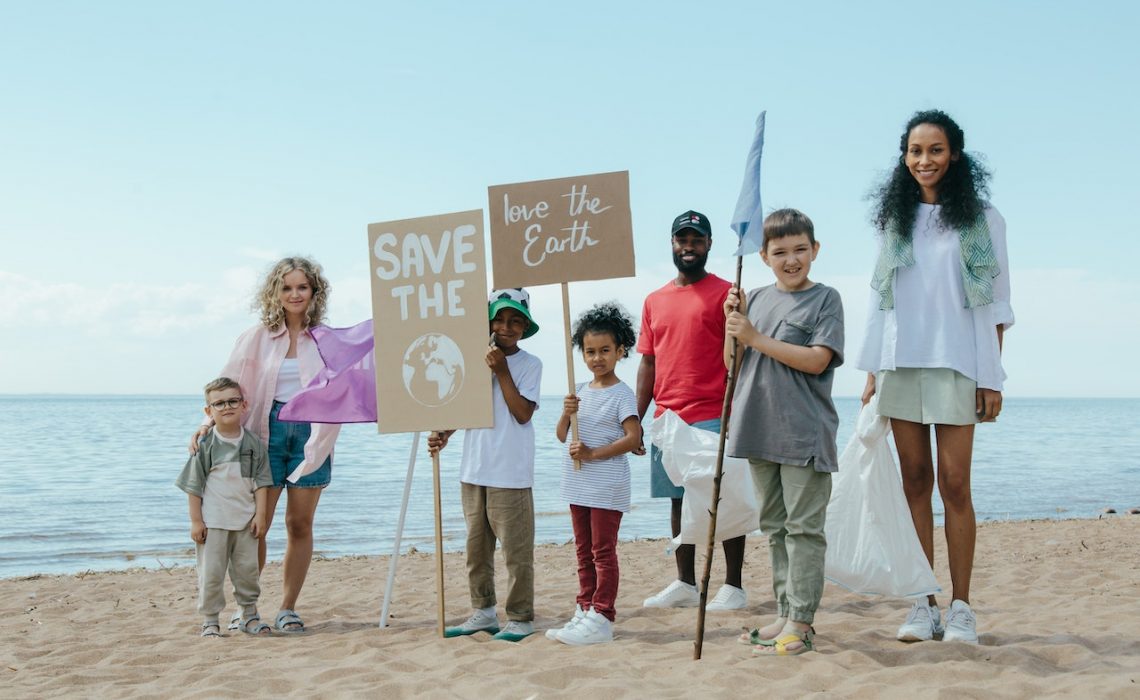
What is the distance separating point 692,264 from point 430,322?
145 centimetres

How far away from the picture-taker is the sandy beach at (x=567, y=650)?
3.54 metres

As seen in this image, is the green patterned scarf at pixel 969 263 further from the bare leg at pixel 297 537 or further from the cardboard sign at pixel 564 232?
the bare leg at pixel 297 537

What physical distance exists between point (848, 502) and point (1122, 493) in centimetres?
1557

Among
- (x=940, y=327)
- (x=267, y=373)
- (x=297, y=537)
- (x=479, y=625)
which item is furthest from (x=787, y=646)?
(x=267, y=373)

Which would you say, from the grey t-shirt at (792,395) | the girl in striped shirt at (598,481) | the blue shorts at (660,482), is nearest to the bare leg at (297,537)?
the girl in striped shirt at (598,481)

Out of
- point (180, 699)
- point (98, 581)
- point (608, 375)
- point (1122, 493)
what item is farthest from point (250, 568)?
point (1122, 493)

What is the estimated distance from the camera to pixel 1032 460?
24.3 meters

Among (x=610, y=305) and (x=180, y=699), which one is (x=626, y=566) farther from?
(x=180, y=699)

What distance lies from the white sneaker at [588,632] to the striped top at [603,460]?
521 mm

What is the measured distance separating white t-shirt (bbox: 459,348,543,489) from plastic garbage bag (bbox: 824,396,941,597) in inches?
57.7

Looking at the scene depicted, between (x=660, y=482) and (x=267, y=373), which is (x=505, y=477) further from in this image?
(x=267, y=373)

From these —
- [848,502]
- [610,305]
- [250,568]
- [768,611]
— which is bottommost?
[768,611]

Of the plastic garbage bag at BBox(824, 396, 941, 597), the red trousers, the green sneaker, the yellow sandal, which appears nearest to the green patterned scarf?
the plastic garbage bag at BBox(824, 396, 941, 597)

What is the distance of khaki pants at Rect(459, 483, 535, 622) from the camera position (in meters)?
4.52
